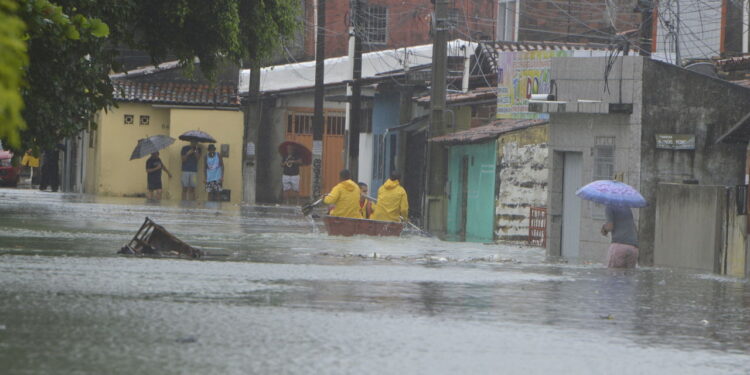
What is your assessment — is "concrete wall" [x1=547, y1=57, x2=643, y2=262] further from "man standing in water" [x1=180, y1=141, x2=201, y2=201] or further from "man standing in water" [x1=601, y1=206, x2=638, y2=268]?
"man standing in water" [x1=180, y1=141, x2=201, y2=201]

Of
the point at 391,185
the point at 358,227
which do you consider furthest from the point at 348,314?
the point at 391,185

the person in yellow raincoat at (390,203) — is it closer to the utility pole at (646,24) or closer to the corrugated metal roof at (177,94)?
the utility pole at (646,24)

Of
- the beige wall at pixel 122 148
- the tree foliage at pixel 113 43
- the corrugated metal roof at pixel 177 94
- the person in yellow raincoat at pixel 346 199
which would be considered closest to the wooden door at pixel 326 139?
the corrugated metal roof at pixel 177 94

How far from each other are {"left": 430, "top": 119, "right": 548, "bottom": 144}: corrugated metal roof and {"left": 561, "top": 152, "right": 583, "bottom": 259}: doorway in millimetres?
3982

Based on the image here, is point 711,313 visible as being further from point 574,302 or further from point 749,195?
point 749,195

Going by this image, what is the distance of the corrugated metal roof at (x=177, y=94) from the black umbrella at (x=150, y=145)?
7.59 feet

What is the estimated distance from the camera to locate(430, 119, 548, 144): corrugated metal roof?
29.7 m

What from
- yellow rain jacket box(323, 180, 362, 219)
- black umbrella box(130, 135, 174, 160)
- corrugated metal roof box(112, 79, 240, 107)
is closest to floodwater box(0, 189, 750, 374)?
yellow rain jacket box(323, 180, 362, 219)

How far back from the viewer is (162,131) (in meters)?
48.5

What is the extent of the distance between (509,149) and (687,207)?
8509 mm

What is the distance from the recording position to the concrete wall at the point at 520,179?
2948cm

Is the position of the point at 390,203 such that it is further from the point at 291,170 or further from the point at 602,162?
the point at 291,170

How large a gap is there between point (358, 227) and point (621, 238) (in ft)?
25.7

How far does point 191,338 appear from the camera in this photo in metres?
9.17
